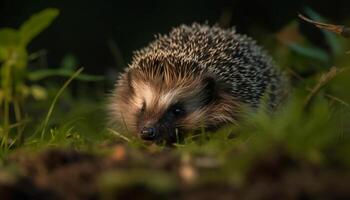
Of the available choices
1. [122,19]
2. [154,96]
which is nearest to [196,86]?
→ [154,96]

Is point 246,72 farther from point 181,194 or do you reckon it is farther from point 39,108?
point 181,194

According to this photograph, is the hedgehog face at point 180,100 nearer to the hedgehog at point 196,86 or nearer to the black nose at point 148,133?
the hedgehog at point 196,86

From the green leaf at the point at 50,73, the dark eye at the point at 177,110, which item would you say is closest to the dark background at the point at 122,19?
the dark eye at the point at 177,110

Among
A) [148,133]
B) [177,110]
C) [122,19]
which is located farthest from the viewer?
[122,19]

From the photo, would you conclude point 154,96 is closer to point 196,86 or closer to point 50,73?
point 196,86

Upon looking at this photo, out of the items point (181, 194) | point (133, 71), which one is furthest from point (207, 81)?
point (181, 194)

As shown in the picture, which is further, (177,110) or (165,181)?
(177,110)
